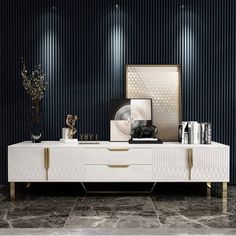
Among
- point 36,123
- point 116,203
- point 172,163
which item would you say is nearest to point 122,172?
point 116,203

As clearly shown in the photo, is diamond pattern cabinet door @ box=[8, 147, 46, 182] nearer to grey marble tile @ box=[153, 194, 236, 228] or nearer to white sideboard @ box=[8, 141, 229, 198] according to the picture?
white sideboard @ box=[8, 141, 229, 198]

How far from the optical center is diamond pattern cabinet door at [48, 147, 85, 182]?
4.15m

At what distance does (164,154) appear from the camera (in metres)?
4.14

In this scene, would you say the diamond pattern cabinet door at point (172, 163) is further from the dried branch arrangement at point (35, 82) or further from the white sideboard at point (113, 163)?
the dried branch arrangement at point (35, 82)

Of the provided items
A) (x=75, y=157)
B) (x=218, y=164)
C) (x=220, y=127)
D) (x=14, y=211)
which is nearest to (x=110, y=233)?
(x=14, y=211)

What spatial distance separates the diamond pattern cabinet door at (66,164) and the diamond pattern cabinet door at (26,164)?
0.11 m

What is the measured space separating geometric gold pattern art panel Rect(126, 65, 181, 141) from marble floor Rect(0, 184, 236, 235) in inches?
32.5

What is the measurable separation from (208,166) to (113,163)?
1.02m

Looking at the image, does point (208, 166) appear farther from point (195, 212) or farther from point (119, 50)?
point (119, 50)

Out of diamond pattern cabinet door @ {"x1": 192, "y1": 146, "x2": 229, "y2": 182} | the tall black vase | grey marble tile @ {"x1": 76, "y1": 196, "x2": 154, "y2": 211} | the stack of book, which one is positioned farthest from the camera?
the tall black vase

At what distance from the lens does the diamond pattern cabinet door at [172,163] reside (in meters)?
4.14

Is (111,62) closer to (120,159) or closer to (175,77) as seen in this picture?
(175,77)

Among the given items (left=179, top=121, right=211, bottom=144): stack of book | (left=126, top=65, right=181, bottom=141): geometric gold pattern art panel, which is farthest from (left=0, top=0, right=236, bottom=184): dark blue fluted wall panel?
(left=179, top=121, right=211, bottom=144): stack of book

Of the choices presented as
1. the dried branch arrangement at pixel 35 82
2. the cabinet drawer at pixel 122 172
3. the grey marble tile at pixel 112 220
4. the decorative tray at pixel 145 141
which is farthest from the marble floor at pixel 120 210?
the dried branch arrangement at pixel 35 82
